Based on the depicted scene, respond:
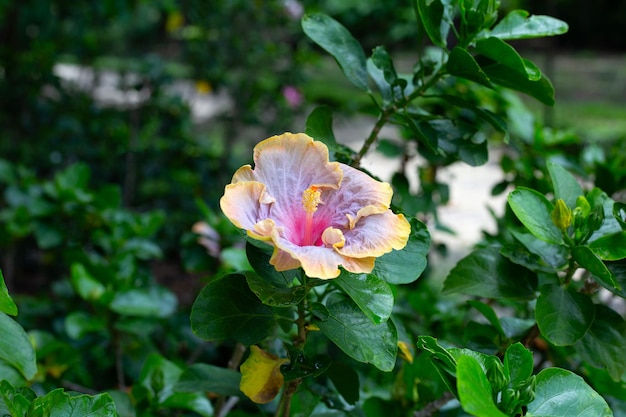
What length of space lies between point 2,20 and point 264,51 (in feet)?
4.02

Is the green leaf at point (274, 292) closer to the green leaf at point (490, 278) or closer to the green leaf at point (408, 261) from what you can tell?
the green leaf at point (408, 261)

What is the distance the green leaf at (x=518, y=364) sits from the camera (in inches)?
24.8

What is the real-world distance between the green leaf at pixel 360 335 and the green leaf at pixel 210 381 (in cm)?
22

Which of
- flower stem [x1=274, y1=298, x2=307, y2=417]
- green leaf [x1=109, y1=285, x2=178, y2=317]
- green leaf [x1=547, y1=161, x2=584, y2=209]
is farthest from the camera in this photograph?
green leaf [x1=109, y1=285, x2=178, y2=317]

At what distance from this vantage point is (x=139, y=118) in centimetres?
295

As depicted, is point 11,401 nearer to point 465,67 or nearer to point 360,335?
point 360,335

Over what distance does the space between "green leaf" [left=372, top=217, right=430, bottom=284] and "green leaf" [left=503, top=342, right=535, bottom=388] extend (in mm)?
119

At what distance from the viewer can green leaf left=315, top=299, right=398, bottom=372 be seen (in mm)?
662

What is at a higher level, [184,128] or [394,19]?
[184,128]

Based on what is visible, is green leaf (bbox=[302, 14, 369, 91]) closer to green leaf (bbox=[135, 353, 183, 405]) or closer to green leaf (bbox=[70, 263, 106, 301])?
green leaf (bbox=[135, 353, 183, 405])

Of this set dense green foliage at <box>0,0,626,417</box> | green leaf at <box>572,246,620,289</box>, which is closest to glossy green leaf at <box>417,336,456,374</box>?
dense green foliage at <box>0,0,626,417</box>

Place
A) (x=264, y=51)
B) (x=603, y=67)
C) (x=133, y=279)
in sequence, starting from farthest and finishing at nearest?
(x=603, y=67) → (x=264, y=51) → (x=133, y=279)

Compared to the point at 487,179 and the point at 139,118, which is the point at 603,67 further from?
the point at 139,118

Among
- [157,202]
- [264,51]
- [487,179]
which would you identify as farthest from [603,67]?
[157,202]
